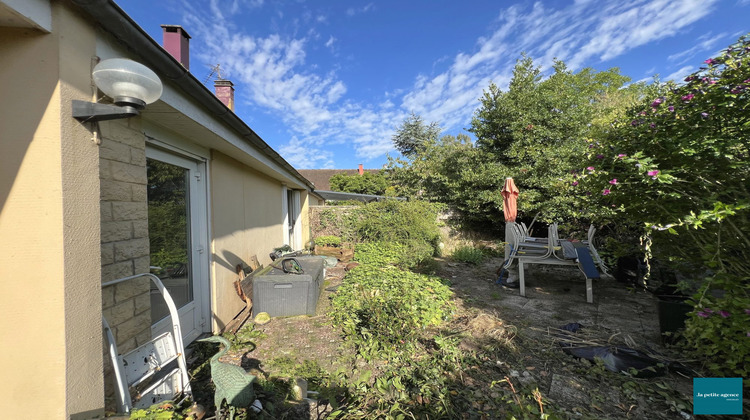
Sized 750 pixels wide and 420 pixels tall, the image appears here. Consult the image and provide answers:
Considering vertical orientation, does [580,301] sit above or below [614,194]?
below

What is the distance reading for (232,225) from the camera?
4.43 meters

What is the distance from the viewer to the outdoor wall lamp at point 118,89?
140 centimetres

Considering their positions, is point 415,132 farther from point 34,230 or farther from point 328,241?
point 34,230

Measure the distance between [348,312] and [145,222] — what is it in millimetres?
2670

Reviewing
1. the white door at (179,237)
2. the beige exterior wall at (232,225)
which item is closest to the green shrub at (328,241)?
the beige exterior wall at (232,225)

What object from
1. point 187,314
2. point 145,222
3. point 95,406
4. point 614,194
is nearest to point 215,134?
point 145,222

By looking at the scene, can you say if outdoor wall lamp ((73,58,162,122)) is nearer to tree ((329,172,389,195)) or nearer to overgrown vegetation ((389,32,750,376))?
overgrown vegetation ((389,32,750,376))

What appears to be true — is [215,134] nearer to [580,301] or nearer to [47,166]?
[47,166]

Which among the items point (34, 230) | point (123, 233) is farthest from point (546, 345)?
point (34, 230)

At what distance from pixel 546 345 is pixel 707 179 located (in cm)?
233

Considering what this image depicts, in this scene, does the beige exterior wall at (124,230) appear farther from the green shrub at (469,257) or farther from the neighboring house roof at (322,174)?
the neighboring house roof at (322,174)

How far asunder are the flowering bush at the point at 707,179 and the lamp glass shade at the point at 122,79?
3.77 m

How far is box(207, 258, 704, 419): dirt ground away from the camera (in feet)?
7.65

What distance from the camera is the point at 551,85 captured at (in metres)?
→ 12.3
